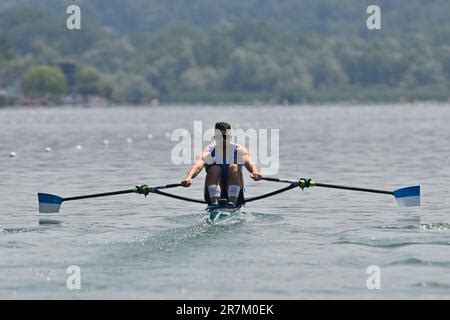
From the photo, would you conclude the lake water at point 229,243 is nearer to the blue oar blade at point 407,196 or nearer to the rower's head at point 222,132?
the blue oar blade at point 407,196

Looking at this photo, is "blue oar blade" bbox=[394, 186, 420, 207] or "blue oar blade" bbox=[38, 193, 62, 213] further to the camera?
"blue oar blade" bbox=[38, 193, 62, 213]

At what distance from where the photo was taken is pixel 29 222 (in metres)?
28.2

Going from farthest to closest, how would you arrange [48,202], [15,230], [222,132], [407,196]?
[48,202], [407,196], [222,132], [15,230]

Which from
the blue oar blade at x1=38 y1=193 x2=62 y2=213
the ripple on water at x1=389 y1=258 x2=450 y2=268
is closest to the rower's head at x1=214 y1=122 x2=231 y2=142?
the blue oar blade at x1=38 y1=193 x2=62 y2=213

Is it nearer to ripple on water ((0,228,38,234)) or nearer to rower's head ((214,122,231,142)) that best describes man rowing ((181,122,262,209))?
rower's head ((214,122,231,142))

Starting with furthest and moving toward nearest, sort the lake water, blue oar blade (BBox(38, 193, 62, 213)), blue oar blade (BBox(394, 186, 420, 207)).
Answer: blue oar blade (BBox(38, 193, 62, 213)) < blue oar blade (BBox(394, 186, 420, 207)) < the lake water

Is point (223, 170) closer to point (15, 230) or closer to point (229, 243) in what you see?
point (229, 243)

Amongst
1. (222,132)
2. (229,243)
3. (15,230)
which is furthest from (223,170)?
(15,230)

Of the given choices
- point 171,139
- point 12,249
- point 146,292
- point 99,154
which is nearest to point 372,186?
point 12,249

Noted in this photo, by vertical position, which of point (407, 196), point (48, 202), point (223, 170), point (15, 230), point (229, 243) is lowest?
point (229, 243)

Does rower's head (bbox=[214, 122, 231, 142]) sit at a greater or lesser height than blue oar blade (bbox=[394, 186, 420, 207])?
greater

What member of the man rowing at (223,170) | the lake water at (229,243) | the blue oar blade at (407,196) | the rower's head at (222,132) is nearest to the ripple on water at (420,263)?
the lake water at (229,243)

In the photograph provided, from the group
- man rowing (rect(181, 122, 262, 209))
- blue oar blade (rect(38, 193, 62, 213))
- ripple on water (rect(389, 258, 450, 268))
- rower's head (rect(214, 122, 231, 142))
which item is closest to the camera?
ripple on water (rect(389, 258, 450, 268))
